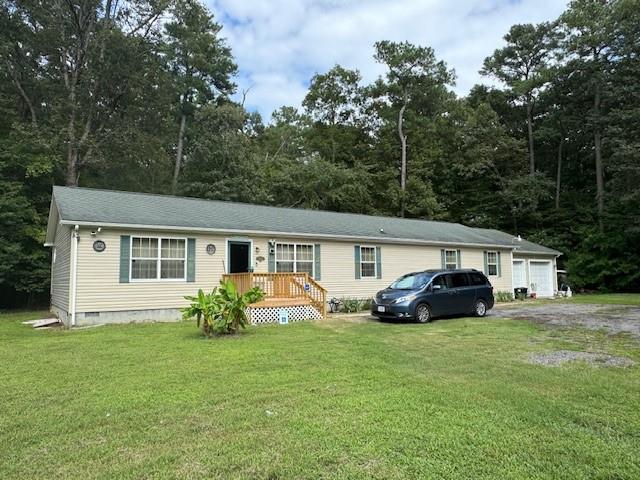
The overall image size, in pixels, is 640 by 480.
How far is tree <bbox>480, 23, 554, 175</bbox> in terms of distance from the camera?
104ft

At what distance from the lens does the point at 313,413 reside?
4.25m

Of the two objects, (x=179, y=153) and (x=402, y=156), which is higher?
(x=402, y=156)

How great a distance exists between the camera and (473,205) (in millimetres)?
34281

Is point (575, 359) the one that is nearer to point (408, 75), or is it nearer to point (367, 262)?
point (367, 262)

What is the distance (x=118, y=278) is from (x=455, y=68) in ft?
115

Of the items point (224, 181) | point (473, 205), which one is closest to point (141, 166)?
point (224, 181)

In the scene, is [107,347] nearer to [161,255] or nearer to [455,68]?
[161,255]

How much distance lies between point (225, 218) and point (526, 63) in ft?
101

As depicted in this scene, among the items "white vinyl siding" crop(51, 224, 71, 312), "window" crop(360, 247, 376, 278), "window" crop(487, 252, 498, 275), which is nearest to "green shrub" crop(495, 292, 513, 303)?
"window" crop(487, 252, 498, 275)

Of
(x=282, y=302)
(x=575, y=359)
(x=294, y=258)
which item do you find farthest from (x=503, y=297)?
(x=575, y=359)

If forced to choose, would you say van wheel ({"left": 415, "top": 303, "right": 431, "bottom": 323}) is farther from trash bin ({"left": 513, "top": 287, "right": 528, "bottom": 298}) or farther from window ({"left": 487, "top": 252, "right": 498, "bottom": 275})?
trash bin ({"left": 513, "top": 287, "right": 528, "bottom": 298})

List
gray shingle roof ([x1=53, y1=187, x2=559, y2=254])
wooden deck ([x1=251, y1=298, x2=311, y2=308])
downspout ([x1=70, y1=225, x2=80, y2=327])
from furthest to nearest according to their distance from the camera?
wooden deck ([x1=251, y1=298, x2=311, y2=308]) < gray shingle roof ([x1=53, y1=187, x2=559, y2=254]) < downspout ([x1=70, y1=225, x2=80, y2=327])

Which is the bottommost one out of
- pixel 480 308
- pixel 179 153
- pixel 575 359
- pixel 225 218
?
pixel 575 359

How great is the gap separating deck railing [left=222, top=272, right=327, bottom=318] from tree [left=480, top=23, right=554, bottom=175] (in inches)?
999
